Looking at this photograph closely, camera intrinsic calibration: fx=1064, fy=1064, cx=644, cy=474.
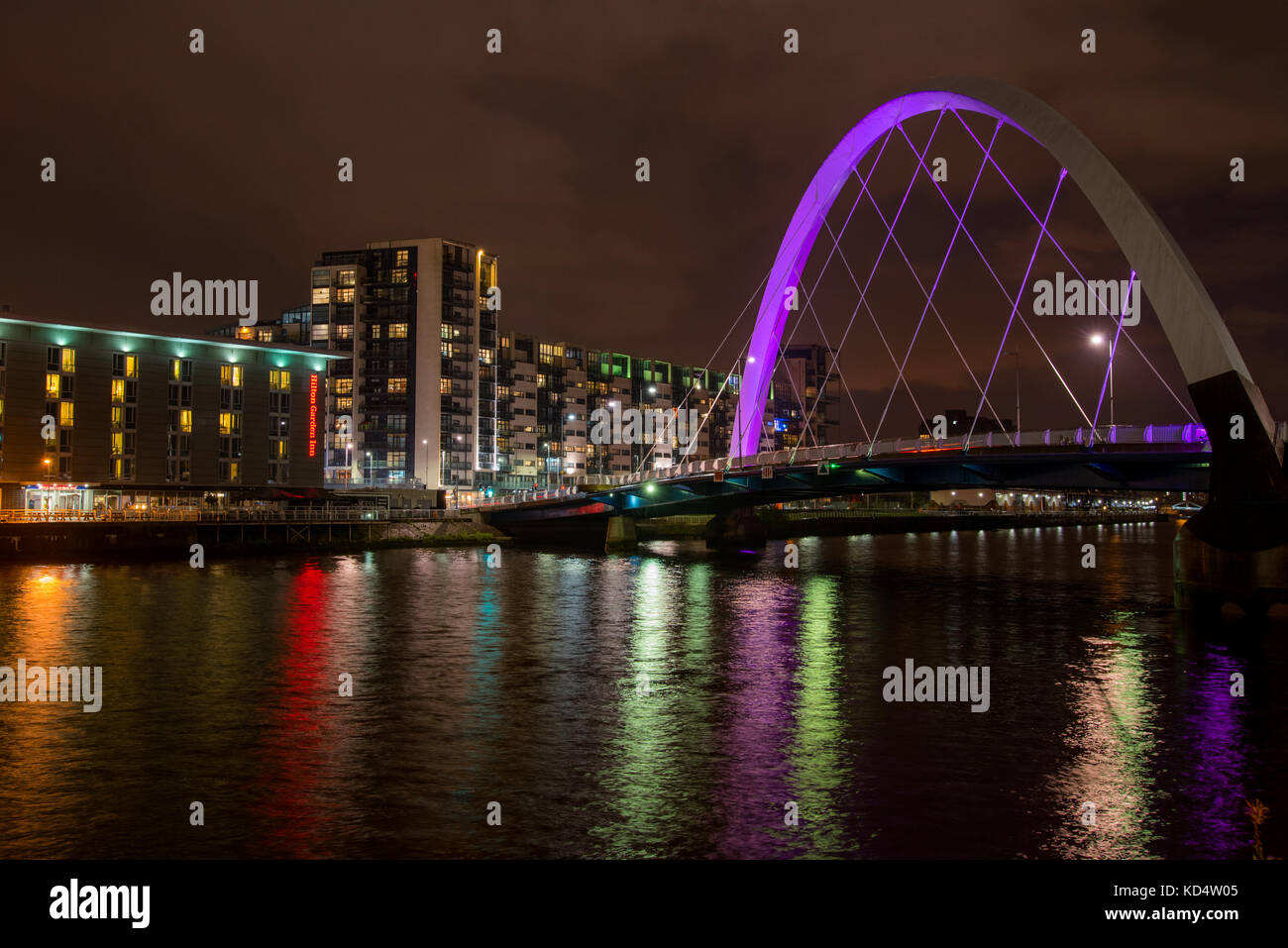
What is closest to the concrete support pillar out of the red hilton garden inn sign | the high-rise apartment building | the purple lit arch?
the purple lit arch

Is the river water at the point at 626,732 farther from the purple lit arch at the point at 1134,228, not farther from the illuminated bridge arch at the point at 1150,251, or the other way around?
the purple lit arch at the point at 1134,228

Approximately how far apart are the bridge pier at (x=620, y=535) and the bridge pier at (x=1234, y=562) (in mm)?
51474

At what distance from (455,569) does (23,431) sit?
40.8m

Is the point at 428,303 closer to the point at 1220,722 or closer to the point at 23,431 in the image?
the point at 23,431

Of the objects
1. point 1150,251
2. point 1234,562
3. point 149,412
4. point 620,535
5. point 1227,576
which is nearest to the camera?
point 1234,562

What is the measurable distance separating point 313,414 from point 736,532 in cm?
4291

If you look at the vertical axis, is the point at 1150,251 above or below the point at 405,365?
below

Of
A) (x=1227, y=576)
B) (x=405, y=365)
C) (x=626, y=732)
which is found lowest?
(x=626, y=732)

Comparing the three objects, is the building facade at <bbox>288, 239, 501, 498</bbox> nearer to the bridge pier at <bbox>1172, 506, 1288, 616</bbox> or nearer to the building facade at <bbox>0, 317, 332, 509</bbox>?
the building facade at <bbox>0, 317, 332, 509</bbox>

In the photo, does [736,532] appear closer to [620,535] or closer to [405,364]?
[620,535]

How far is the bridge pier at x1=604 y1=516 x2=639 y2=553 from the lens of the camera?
84812mm

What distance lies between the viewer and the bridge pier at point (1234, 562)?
32.8 meters

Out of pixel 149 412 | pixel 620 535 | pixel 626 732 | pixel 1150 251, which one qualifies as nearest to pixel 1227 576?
pixel 1150 251

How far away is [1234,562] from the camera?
1362 inches
